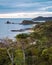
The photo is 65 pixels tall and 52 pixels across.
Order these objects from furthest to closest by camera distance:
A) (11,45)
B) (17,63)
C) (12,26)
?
(12,26), (11,45), (17,63)

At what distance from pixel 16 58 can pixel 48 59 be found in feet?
4.93

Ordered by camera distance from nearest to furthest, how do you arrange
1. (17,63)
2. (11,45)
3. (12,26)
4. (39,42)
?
(17,63), (11,45), (39,42), (12,26)

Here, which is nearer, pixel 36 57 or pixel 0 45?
pixel 36 57

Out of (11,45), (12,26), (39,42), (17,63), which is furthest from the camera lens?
(12,26)

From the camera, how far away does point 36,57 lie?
10.7 metres

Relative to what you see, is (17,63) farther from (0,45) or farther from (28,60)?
(0,45)

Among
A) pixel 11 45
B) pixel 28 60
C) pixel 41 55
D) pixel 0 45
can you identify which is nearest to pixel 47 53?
pixel 41 55

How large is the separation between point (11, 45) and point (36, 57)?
1404 millimetres

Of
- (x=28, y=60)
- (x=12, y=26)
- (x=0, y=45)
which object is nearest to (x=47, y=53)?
(x=28, y=60)

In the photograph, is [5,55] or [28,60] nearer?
[28,60]

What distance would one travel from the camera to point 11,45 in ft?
36.8

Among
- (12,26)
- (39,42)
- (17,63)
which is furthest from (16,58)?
(12,26)

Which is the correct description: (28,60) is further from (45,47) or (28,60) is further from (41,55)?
(45,47)

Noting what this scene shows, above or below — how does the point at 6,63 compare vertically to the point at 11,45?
below
